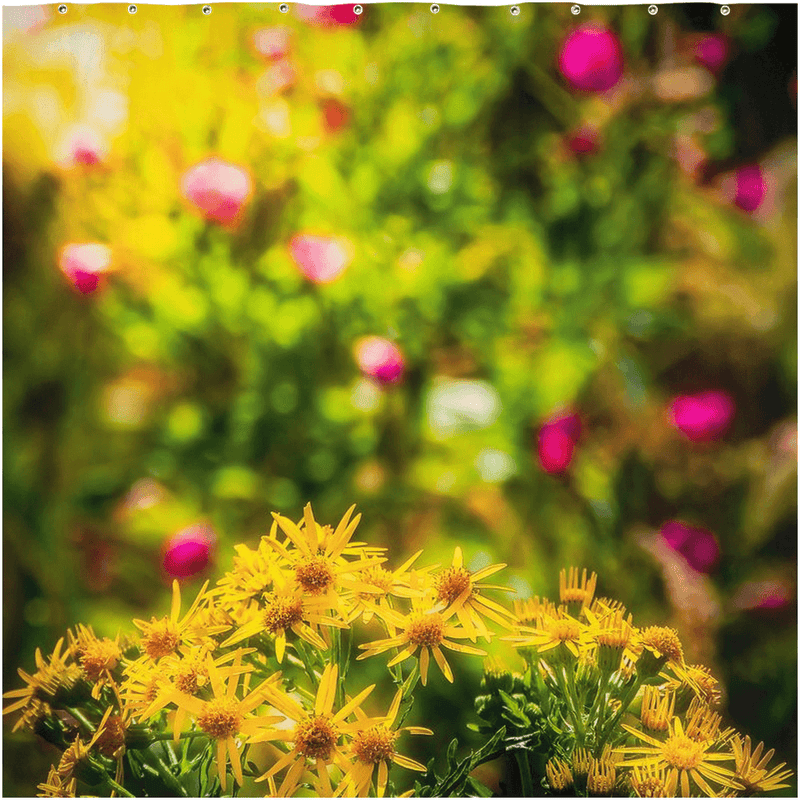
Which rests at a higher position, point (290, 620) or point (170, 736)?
point (290, 620)

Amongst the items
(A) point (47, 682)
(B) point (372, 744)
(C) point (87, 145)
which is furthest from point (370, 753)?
(C) point (87, 145)

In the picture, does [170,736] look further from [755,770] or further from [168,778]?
[755,770]

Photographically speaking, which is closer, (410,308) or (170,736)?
(170,736)

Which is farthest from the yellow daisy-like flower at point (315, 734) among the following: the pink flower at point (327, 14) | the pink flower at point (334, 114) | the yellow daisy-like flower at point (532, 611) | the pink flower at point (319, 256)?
the pink flower at point (327, 14)

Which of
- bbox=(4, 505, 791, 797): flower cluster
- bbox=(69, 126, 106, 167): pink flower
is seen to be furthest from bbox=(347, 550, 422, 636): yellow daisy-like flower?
bbox=(69, 126, 106, 167): pink flower

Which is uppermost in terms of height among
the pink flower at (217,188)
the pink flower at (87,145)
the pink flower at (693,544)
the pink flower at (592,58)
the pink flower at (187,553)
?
the pink flower at (592,58)

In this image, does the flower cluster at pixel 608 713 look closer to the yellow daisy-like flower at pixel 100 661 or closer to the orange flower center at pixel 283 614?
the orange flower center at pixel 283 614
